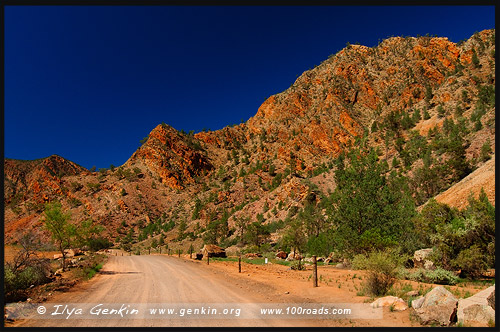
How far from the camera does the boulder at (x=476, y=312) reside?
589cm

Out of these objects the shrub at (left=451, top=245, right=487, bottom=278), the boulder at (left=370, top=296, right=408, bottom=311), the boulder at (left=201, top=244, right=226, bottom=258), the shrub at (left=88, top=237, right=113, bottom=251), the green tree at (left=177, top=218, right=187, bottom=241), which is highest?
the boulder at (left=370, top=296, right=408, bottom=311)

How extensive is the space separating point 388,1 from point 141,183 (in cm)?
8053

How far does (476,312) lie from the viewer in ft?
19.8

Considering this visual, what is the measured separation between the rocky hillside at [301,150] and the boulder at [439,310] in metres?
32.1

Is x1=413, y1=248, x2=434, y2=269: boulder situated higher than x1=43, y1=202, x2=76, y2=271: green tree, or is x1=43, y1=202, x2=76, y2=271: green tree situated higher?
x1=43, y1=202, x2=76, y2=271: green tree

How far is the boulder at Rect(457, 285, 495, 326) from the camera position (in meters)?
5.89

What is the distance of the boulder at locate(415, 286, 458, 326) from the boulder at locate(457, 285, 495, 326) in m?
0.16

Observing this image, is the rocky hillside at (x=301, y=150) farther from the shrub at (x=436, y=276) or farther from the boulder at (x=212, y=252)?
the shrub at (x=436, y=276)

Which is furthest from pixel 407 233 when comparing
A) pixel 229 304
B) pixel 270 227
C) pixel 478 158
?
pixel 270 227

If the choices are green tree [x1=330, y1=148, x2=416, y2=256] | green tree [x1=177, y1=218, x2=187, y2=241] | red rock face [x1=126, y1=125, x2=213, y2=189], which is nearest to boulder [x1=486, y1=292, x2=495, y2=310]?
green tree [x1=330, y1=148, x2=416, y2=256]

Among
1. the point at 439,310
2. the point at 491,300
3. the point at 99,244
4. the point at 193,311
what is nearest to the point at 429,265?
the point at 491,300

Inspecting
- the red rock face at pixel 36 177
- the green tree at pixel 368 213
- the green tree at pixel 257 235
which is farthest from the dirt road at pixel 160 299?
the red rock face at pixel 36 177

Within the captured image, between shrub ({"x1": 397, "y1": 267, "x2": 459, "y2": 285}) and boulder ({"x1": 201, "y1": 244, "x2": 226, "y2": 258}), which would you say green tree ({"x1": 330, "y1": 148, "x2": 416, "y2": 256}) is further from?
boulder ({"x1": 201, "y1": 244, "x2": 226, "y2": 258})

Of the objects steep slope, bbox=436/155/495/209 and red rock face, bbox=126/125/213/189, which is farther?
red rock face, bbox=126/125/213/189
